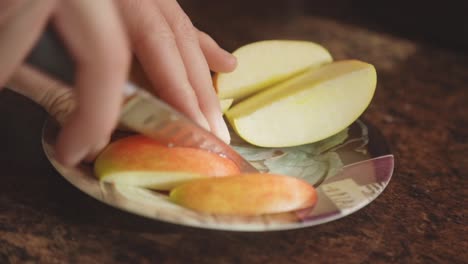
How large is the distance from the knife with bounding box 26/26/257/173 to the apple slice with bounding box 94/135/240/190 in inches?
0.6

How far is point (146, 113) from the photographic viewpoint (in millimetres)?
609

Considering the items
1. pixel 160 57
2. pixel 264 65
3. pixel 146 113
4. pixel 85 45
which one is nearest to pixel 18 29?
pixel 85 45

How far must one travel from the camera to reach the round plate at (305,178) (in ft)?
1.94

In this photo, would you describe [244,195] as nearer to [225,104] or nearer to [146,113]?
[146,113]

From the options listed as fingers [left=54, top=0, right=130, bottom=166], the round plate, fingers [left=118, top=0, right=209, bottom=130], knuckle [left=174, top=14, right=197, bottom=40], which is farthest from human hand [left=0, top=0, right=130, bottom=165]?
knuckle [left=174, top=14, right=197, bottom=40]

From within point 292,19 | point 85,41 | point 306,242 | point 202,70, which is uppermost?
point 85,41

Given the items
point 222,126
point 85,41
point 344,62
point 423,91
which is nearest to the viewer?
point 85,41

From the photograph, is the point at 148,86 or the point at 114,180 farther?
the point at 148,86

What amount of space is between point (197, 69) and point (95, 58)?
351 mm

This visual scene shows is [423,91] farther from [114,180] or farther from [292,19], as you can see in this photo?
[114,180]

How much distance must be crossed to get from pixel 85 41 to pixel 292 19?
1234 mm

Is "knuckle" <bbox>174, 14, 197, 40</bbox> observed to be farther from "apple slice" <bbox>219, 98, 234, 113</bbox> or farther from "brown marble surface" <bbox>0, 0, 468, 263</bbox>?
"brown marble surface" <bbox>0, 0, 468, 263</bbox>

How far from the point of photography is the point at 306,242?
671 millimetres

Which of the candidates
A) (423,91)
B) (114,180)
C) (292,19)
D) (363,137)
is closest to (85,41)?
(114,180)
